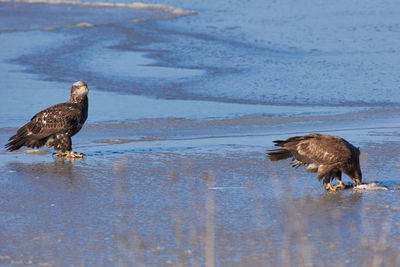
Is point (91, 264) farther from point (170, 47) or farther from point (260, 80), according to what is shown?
point (170, 47)

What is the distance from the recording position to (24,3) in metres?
26.9

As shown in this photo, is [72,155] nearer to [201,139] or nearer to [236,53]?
[201,139]

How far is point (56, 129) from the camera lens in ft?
28.0

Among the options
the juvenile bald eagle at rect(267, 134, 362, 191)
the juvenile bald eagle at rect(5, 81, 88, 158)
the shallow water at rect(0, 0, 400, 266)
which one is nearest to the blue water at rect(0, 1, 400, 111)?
the shallow water at rect(0, 0, 400, 266)

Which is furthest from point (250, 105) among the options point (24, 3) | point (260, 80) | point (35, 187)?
point (24, 3)

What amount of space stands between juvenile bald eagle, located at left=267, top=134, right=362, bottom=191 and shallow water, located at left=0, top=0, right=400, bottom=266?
20 centimetres

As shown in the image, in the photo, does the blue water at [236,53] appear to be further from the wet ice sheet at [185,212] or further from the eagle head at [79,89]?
the wet ice sheet at [185,212]

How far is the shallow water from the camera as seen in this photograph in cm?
532

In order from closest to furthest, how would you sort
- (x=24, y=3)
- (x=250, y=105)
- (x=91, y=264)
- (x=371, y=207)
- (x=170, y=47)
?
(x=91, y=264)
(x=371, y=207)
(x=250, y=105)
(x=170, y=47)
(x=24, y=3)

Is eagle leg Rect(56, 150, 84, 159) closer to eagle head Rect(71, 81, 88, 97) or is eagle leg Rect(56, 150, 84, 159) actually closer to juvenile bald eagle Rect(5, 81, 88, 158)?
juvenile bald eagle Rect(5, 81, 88, 158)

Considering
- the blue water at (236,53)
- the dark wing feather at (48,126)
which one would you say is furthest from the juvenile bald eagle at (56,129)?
the blue water at (236,53)

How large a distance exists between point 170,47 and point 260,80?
4146 millimetres

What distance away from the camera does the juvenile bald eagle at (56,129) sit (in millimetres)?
8500

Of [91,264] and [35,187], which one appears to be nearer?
[91,264]
